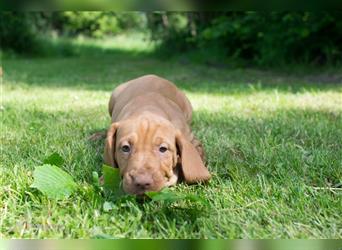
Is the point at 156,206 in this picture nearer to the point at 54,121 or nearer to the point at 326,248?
the point at 326,248

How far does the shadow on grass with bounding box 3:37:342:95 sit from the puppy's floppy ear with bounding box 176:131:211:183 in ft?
12.7

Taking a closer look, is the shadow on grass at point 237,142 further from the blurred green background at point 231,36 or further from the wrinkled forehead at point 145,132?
the blurred green background at point 231,36

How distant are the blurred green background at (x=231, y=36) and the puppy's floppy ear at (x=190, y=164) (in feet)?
21.4

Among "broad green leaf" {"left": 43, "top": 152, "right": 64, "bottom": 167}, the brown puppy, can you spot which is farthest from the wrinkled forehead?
"broad green leaf" {"left": 43, "top": 152, "right": 64, "bottom": 167}

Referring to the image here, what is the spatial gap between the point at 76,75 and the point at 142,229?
25.2ft

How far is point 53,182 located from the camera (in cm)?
272

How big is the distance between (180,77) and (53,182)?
6530 millimetres

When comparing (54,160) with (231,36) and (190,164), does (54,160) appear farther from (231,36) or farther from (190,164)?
(231,36)

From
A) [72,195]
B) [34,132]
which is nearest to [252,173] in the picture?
[72,195]

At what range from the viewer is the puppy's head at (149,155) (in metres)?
2.70

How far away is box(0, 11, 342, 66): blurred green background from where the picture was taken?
948cm

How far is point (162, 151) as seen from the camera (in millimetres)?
2941

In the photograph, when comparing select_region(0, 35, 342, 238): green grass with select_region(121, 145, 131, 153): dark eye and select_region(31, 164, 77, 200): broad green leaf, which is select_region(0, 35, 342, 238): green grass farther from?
select_region(121, 145, 131, 153): dark eye

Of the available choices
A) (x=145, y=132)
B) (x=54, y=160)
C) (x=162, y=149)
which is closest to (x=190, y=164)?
(x=162, y=149)
